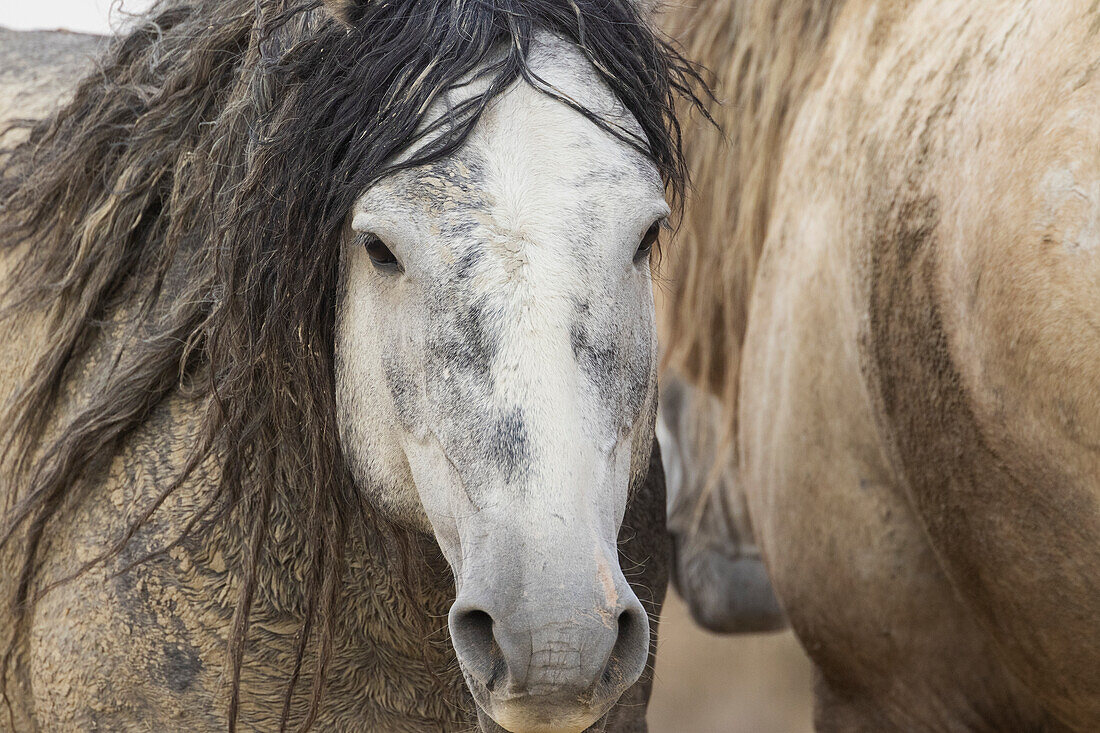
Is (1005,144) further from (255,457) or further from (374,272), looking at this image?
(255,457)

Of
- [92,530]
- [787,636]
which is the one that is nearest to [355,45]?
[92,530]

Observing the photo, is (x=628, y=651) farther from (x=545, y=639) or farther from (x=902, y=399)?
(x=902, y=399)

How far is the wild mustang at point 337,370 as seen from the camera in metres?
1.30

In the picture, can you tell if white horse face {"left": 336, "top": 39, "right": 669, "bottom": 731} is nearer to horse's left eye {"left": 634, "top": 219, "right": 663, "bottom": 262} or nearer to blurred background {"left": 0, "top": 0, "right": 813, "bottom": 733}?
horse's left eye {"left": 634, "top": 219, "right": 663, "bottom": 262}

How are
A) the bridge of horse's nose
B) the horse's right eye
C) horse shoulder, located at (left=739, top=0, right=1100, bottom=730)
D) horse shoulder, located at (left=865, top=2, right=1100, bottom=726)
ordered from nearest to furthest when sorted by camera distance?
1. the bridge of horse's nose
2. the horse's right eye
3. horse shoulder, located at (left=865, top=2, right=1100, bottom=726)
4. horse shoulder, located at (left=739, top=0, right=1100, bottom=730)

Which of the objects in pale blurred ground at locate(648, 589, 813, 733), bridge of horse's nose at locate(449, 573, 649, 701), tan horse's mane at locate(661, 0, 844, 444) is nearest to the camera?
bridge of horse's nose at locate(449, 573, 649, 701)

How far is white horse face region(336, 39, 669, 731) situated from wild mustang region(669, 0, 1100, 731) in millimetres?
617

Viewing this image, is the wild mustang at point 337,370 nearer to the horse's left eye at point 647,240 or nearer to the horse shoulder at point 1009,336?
the horse's left eye at point 647,240

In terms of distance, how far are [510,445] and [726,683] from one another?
16.2 feet

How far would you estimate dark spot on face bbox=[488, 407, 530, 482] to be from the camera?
4.18 ft

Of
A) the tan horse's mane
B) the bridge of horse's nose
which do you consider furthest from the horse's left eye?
the tan horse's mane

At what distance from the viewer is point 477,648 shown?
1263mm

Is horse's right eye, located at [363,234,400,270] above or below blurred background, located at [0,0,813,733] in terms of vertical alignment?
above

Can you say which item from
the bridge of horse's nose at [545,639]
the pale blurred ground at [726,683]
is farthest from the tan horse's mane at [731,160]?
the pale blurred ground at [726,683]
